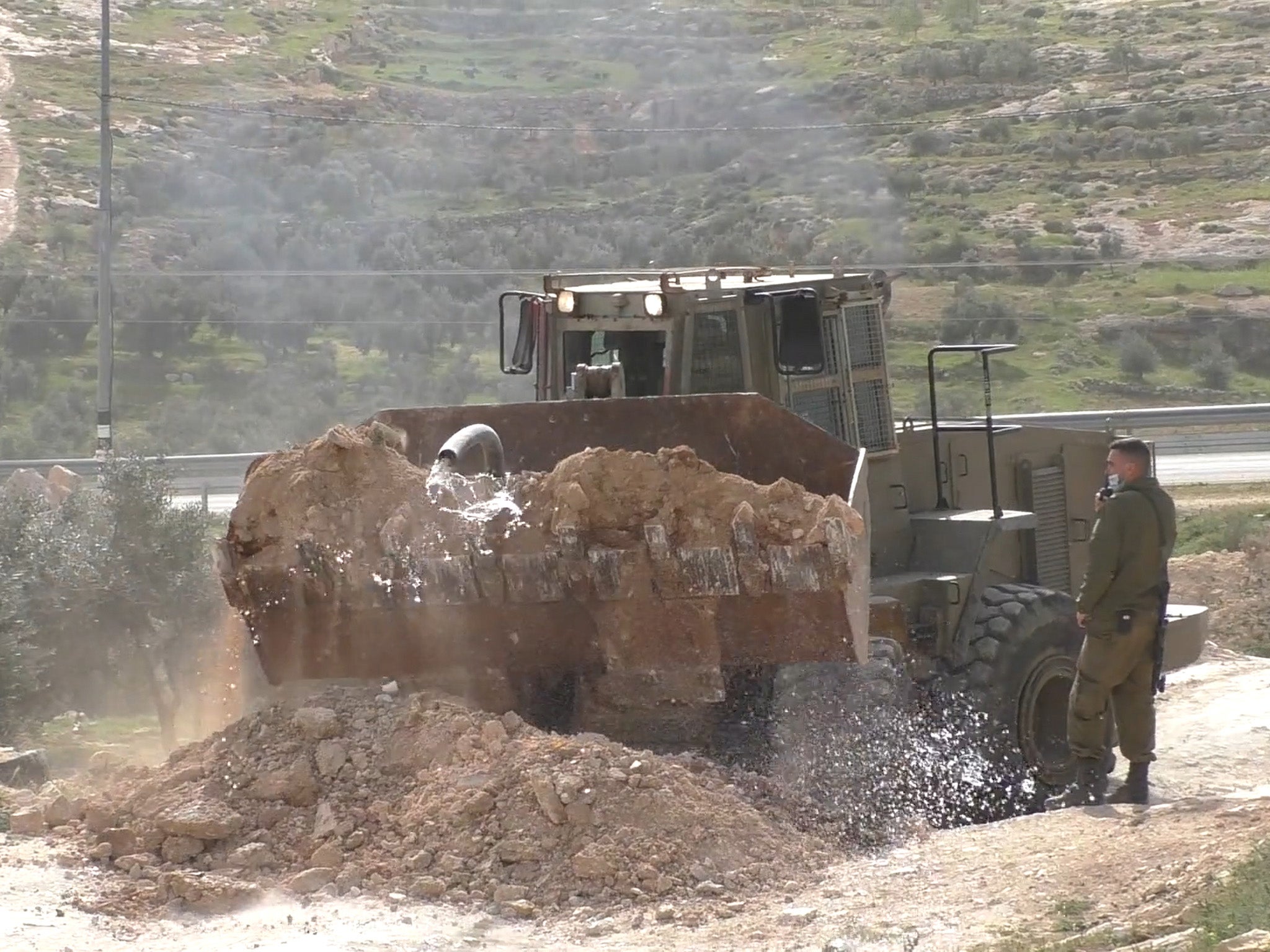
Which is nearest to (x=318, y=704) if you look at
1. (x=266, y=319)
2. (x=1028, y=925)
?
(x=1028, y=925)

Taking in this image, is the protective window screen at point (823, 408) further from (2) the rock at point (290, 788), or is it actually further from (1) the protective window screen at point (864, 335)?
(2) the rock at point (290, 788)

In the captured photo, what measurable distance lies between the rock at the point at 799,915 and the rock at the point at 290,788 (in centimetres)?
207

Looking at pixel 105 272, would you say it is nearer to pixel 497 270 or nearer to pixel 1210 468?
pixel 1210 468

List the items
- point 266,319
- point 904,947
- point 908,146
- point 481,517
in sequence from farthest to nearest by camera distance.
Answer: point 908,146 → point 266,319 → point 481,517 → point 904,947

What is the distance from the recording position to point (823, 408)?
987 centimetres

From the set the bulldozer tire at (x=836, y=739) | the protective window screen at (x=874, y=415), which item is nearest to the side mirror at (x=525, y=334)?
the protective window screen at (x=874, y=415)

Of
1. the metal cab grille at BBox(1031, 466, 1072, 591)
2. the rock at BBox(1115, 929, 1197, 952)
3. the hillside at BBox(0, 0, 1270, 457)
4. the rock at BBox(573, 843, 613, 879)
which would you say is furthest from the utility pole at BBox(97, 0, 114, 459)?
the rock at BBox(1115, 929, 1197, 952)

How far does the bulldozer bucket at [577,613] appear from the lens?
7965 millimetres

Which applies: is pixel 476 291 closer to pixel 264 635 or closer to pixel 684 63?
pixel 684 63

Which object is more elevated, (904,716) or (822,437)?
(822,437)

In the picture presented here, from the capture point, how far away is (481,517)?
26.7 ft

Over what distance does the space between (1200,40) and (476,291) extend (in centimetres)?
2634

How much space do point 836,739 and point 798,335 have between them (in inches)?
86.7

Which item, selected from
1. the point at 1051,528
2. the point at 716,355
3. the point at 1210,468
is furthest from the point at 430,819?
the point at 1210,468
